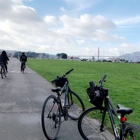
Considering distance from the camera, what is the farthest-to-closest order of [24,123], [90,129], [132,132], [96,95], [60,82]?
[24,123] < [60,82] < [90,129] < [96,95] < [132,132]

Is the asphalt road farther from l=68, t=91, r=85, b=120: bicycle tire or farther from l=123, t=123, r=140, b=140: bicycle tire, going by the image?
l=123, t=123, r=140, b=140: bicycle tire

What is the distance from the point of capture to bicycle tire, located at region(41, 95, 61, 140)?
3.96 m

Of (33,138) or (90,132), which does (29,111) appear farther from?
(90,132)

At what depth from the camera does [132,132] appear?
2.86 meters

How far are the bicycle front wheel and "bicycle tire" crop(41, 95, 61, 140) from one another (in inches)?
62.4

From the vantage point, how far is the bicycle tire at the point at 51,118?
3965 mm

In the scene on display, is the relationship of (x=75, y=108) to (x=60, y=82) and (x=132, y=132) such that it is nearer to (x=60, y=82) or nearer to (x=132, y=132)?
(x=60, y=82)

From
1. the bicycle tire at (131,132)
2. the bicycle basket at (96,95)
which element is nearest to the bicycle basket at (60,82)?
the bicycle basket at (96,95)

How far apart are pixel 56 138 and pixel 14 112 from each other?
218 centimetres

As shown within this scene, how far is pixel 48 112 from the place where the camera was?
405 centimetres

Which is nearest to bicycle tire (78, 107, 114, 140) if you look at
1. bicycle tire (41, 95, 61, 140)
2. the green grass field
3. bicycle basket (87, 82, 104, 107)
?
bicycle basket (87, 82, 104, 107)

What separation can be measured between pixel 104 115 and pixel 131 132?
94cm

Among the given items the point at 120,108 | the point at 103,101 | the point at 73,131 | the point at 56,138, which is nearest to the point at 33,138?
the point at 56,138

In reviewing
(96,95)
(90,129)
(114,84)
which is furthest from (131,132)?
(114,84)
